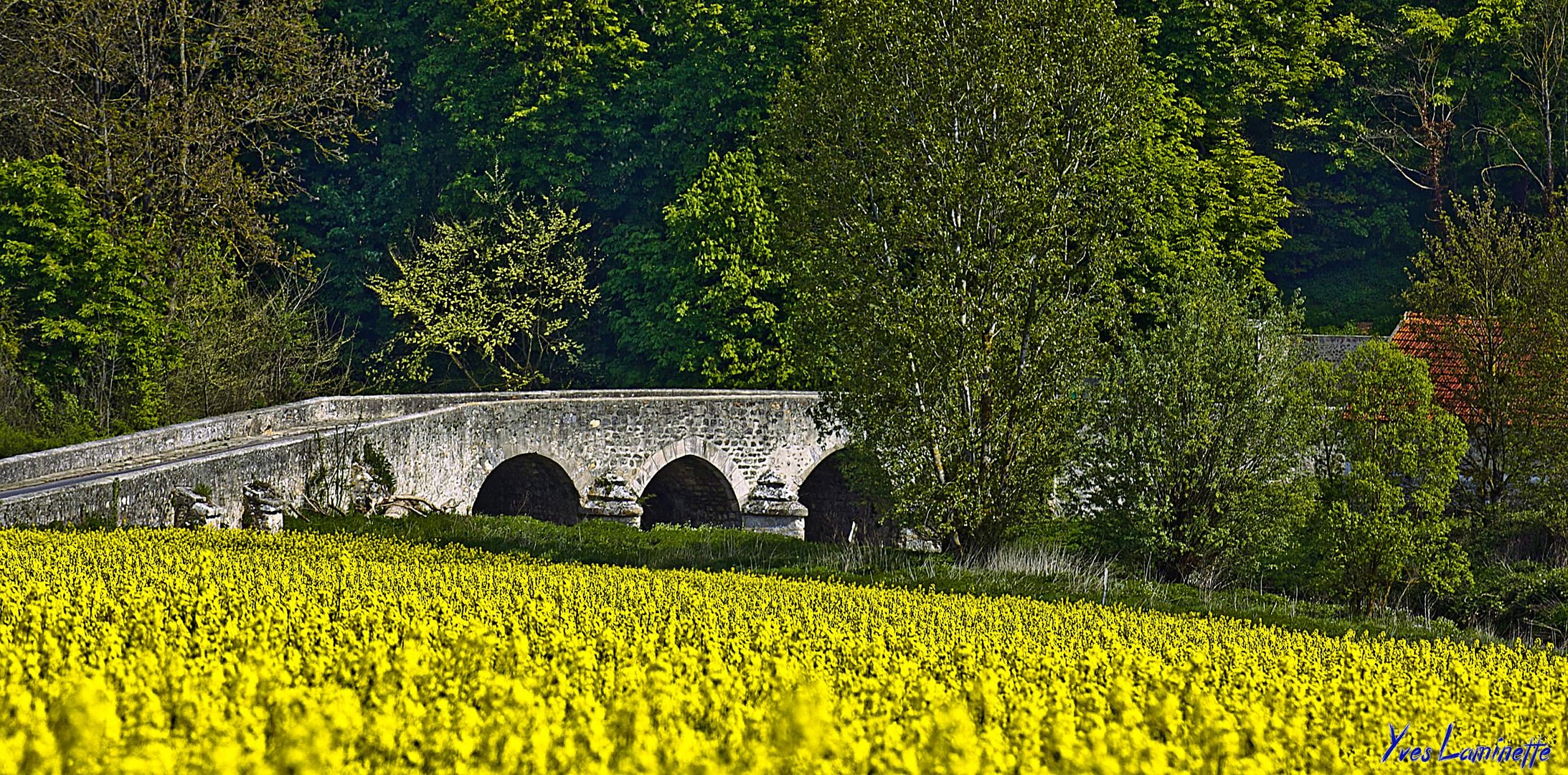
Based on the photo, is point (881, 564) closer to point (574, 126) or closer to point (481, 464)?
point (481, 464)

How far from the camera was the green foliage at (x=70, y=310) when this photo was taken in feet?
72.7

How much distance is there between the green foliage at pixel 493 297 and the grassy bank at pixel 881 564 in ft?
56.0

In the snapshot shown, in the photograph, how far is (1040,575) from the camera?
14414mm

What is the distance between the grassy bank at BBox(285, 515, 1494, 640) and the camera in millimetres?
13289

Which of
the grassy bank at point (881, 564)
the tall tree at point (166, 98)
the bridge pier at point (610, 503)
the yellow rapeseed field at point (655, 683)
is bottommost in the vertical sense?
the yellow rapeseed field at point (655, 683)

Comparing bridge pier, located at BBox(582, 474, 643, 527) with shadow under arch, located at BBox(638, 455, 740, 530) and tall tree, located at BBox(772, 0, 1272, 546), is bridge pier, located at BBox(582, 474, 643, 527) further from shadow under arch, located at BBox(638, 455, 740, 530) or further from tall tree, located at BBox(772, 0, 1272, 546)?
tall tree, located at BBox(772, 0, 1272, 546)

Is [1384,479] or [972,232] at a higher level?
[972,232]

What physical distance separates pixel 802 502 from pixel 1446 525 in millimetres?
14276

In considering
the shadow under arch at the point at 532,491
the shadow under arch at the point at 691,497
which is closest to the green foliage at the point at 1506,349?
the shadow under arch at the point at 691,497

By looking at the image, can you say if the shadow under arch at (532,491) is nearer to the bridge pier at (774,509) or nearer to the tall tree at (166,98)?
the bridge pier at (774,509)

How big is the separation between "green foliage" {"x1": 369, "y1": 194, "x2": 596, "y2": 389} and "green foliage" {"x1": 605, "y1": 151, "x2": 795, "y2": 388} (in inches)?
140

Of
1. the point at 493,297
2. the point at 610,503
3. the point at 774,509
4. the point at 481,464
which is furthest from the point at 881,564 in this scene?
the point at 493,297

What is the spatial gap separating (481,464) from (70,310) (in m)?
7.08

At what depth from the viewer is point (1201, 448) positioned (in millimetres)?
18234
